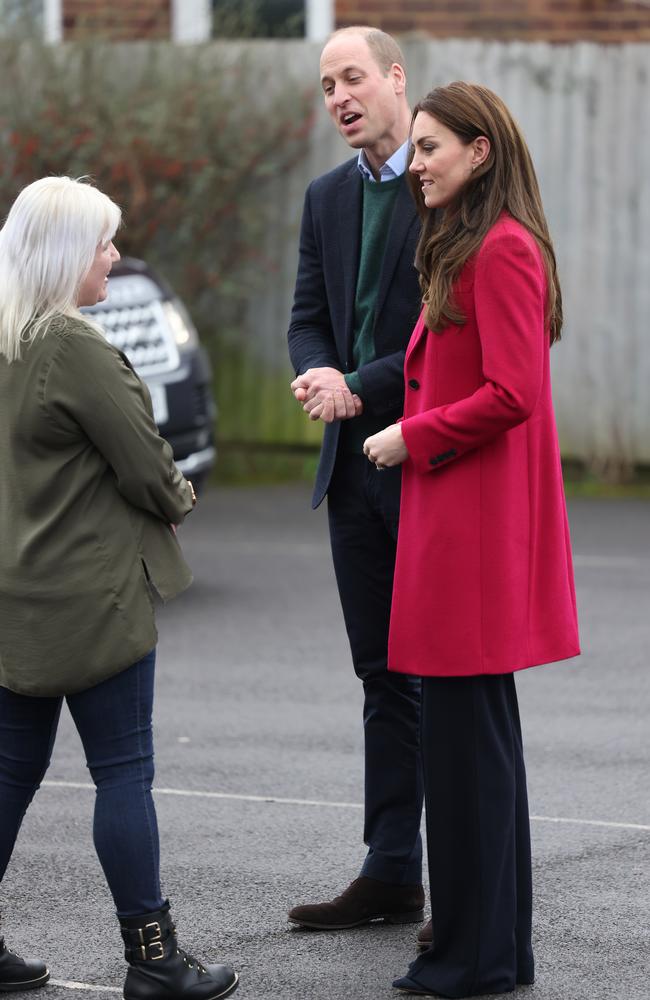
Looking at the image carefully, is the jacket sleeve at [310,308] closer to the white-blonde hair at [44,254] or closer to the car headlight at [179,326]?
the white-blonde hair at [44,254]

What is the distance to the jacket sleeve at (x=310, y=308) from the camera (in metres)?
4.52

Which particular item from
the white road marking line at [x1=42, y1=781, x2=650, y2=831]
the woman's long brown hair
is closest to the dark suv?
the white road marking line at [x1=42, y1=781, x2=650, y2=831]

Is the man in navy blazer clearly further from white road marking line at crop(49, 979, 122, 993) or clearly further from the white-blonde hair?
the white-blonde hair

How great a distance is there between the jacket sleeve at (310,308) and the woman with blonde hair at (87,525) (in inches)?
32.4

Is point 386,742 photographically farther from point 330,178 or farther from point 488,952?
point 330,178

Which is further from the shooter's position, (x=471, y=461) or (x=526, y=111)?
(x=526, y=111)

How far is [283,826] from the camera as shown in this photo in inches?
207

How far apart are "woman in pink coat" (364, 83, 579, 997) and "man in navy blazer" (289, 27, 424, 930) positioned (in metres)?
0.40

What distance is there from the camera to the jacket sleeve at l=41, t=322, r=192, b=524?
144 inches

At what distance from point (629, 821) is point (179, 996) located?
188 cm

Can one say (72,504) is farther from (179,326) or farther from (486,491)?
(179,326)

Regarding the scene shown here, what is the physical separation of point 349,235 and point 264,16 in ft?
33.7

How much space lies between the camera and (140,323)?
28.9 ft

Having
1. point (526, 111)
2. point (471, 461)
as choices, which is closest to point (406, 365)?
point (471, 461)
